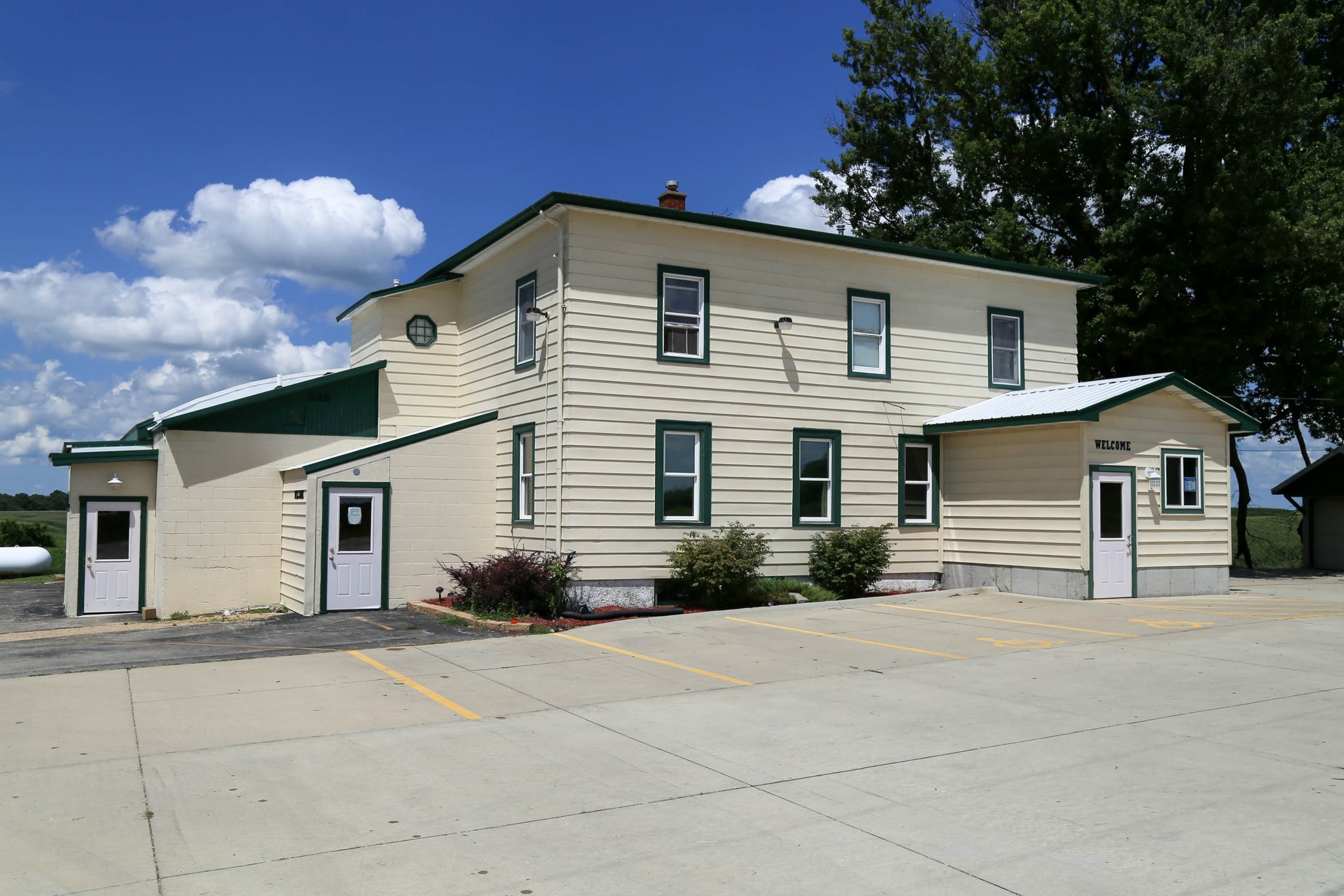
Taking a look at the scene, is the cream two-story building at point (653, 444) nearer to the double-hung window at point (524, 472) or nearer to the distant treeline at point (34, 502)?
the double-hung window at point (524, 472)

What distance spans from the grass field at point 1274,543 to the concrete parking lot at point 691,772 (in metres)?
22.0

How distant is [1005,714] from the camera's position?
30.9 feet

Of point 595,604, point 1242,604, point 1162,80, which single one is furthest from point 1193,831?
point 1162,80

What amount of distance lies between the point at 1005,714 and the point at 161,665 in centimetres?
A: 931

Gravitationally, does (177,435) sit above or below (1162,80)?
below

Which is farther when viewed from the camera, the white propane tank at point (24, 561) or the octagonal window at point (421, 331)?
the white propane tank at point (24, 561)

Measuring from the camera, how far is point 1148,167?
2769 cm

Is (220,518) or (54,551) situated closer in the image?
(220,518)

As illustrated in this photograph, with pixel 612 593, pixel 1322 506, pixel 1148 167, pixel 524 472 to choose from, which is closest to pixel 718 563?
pixel 612 593

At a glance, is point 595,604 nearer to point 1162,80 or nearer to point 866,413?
point 866,413

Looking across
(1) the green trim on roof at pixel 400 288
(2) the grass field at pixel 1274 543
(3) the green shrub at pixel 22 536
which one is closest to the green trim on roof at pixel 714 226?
(1) the green trim on roof at pixel 400 288

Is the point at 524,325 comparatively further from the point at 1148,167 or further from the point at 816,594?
the point at 1148,167

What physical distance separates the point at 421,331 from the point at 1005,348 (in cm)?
1210

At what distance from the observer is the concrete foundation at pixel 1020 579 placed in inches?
723
